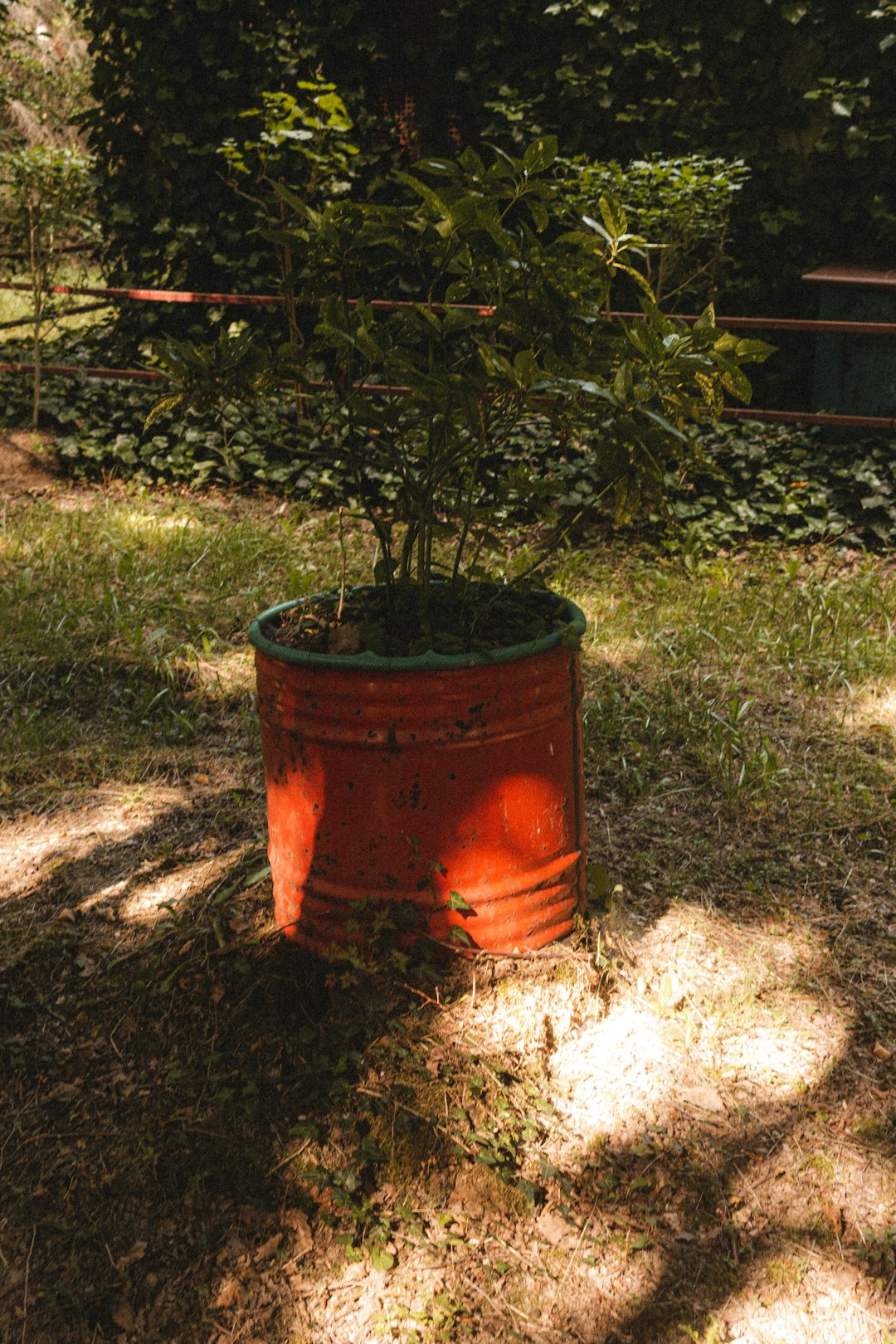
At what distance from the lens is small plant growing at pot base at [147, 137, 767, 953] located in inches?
76.2

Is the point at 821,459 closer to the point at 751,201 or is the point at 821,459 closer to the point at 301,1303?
the point at 751,201

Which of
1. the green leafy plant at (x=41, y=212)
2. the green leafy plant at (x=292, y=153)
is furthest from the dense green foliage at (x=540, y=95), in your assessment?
the green leafy plant at (x=41, y=212)

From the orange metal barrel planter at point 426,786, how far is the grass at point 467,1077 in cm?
13

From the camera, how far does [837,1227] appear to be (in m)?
1.80

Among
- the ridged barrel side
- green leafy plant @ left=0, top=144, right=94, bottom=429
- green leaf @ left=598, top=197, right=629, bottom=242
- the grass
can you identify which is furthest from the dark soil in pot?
green leafy plant @ left=0, top=144, right=94, bottom=429

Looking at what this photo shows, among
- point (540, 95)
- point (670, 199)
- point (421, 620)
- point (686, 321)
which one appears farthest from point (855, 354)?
point (421, 620)

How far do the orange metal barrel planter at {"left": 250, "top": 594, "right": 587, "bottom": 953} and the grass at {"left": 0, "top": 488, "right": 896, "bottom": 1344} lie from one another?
0.42 feet

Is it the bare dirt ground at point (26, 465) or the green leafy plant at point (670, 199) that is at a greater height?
the green leafy plant at point (670, 199)

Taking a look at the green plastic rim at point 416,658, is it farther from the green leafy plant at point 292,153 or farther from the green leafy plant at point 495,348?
the green leafy plant at point 292,153

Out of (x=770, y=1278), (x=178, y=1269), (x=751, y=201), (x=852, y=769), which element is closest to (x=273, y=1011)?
(x=178, y=1269)

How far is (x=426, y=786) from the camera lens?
200cm

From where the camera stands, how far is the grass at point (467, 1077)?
1.69 m

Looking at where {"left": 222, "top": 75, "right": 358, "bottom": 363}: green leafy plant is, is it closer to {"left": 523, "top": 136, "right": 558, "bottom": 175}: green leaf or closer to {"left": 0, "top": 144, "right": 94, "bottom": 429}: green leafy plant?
{"left": 0, "top": 144, "right": 94, "bottom": 429}: green leafy plant

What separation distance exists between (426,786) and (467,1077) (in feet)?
1.84
